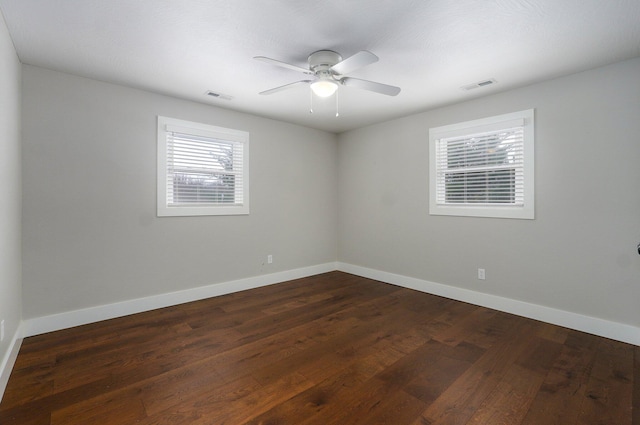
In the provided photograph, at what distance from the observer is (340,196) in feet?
18.4

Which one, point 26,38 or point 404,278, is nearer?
point 26,38

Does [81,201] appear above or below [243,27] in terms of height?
below

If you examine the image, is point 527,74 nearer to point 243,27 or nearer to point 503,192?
point 503,192

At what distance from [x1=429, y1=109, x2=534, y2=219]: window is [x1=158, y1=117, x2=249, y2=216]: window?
9.01 ft

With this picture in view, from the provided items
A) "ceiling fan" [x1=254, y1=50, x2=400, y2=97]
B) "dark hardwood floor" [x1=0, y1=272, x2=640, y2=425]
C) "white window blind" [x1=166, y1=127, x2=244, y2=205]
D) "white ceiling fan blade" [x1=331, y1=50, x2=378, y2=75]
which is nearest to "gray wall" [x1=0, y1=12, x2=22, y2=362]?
"dark hardwood floor" [x1=0, y1=272, x2=640, y2=425]

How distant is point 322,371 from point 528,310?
8.31ft

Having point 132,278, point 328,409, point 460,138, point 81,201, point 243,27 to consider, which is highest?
point 243,27

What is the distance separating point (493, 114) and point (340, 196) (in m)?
2.77

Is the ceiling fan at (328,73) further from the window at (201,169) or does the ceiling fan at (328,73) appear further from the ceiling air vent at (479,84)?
the window at (201,169)

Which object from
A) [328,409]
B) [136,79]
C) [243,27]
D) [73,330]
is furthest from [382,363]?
[136,79]

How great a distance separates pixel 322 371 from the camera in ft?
7.33

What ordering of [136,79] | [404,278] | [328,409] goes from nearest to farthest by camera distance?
[328,409] < [136,79] < [404,278]

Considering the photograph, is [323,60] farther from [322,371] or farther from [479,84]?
[322,371]

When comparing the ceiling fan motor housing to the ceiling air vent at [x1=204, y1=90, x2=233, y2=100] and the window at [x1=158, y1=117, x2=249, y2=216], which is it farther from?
the window at [x1=158, y1=117, x2=249, y2=216]
